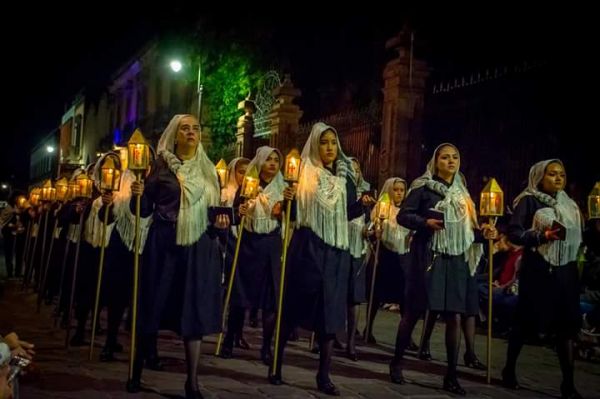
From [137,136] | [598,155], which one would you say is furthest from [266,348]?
[598,155]

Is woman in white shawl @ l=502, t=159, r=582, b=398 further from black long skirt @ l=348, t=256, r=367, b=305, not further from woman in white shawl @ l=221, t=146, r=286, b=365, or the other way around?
woman in white shawl @ l=221, t=146, r=286, b=365

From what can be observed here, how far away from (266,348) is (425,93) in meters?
7.16

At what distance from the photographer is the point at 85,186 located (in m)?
10.1

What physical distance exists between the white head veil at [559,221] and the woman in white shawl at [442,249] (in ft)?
1.51

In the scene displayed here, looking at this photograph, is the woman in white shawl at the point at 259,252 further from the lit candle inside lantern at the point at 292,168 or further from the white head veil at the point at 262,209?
the lit candle inside lantern at the point at 292,168

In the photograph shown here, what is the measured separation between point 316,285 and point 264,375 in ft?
4.29

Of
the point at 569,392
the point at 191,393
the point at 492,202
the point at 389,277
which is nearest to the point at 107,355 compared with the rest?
the point at 191,393

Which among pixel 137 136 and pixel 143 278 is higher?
pixel 137 136

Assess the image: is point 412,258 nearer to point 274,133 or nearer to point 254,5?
point 274,133

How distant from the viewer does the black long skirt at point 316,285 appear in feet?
21.3

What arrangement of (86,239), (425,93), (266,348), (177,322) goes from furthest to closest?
(425,93), (86,239), (266,348), (177,322)

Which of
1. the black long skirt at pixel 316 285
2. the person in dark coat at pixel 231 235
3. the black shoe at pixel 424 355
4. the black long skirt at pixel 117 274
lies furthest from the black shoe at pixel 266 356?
the black shoe at pixel 424 355

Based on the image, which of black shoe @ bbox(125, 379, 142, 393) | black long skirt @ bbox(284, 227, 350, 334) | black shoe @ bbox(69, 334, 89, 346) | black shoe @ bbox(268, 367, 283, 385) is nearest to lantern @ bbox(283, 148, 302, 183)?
black long skirt @ bbox(284, 227, 350, 334)

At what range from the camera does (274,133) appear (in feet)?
57.6
